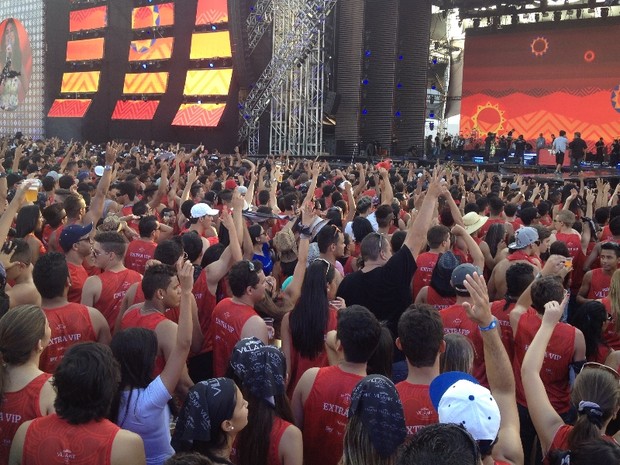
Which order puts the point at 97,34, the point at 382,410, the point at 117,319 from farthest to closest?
1. the point at 97,34
2. the point at 117,319
3. the point at 382,410

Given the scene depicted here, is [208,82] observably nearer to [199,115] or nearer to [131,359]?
[199,115]

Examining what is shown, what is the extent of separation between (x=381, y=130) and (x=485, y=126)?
6651mm

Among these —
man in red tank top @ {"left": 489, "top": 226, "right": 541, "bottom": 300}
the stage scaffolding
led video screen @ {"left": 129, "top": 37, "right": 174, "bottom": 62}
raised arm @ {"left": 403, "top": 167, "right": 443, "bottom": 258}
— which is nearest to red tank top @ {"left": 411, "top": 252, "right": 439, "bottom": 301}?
man in red tank top @ {"left": 489, "top": 226, "right": 541, "bottom": 300}

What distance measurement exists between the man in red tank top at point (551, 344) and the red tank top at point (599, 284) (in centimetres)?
147

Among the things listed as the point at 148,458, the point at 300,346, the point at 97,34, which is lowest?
the point at 148,458

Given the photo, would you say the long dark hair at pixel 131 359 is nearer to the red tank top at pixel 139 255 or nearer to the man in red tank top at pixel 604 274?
the red tank top at pixel 139 255

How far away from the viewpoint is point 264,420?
106 inches

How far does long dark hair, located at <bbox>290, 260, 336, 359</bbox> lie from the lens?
3.70m

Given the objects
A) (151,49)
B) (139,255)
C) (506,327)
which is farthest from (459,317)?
(151,49)

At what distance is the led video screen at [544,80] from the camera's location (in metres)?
23.9

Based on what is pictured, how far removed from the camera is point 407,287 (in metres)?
4.48

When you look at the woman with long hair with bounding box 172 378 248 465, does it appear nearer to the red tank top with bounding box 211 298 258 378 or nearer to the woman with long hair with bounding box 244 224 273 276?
the red tank top with bounding box 211 298 258 378

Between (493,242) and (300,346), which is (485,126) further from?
(300,346)

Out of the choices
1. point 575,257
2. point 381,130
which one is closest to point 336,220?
point 575,257
